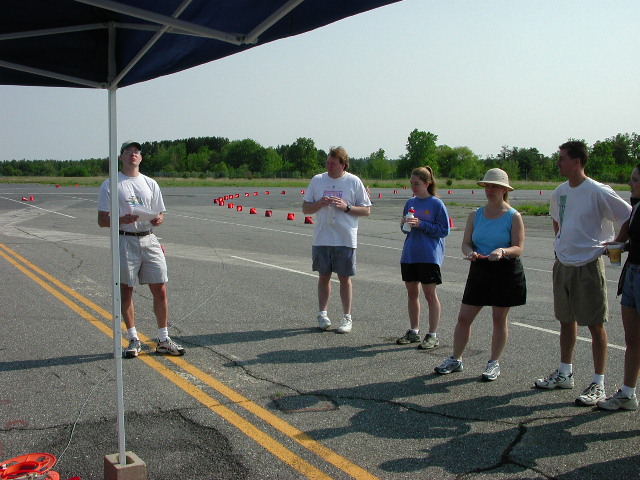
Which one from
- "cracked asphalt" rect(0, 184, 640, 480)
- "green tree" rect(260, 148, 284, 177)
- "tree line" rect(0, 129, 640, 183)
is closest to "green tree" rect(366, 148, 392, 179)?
"tree line" rect(0, 129, 640, 183)

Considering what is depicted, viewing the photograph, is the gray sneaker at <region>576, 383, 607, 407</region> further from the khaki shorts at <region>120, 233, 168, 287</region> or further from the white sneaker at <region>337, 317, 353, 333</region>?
the khaki shorts at <region>120, 233, 168, 287</region>

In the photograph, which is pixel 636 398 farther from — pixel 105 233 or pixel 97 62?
pixel 105 233

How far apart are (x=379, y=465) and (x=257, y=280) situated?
6.94 meters

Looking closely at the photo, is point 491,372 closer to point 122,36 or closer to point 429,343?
point 429,343

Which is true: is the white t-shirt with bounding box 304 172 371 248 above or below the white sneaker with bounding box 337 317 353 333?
above

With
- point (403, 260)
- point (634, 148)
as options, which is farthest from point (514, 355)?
point (634, 148)

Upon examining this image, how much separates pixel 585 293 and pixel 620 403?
2.74ft

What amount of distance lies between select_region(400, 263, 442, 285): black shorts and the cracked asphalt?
69cm

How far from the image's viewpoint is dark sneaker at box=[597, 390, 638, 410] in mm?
4910

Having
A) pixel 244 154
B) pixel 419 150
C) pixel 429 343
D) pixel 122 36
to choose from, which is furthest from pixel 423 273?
pixel 244 154

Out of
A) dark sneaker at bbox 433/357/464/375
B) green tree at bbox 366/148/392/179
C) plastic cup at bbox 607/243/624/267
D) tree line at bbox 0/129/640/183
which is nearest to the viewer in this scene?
plastic cup at bbox 607/243/624/267

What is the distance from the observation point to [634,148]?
10994 centimetres

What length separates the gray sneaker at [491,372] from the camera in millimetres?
5626

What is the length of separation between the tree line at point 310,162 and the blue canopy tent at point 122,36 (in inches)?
3339
